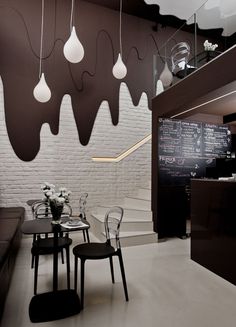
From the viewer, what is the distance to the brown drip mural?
489cm

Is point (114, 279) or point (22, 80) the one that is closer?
point (114, 279)

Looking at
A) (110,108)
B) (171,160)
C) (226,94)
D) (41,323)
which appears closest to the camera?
(41,323)

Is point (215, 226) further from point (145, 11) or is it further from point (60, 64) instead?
point (145, 11)

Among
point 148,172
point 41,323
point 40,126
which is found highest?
point 40,126

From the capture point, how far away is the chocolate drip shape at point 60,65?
4.89m

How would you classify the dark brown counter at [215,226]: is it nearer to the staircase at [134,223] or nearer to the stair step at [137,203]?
the staircase at [134,223]

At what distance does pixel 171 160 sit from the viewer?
468 cm

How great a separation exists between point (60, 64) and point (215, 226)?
14.2ft

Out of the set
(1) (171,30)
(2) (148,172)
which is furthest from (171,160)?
(1) (171,30)

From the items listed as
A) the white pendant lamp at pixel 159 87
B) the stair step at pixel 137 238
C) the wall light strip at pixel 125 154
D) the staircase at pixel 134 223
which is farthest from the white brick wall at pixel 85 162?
the stair step at pixel 137 238

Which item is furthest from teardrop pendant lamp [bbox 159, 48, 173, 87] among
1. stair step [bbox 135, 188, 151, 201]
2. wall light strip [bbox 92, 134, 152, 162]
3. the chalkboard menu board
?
stair step [bbox 135, 188, 151, 201]

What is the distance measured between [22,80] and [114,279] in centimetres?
406

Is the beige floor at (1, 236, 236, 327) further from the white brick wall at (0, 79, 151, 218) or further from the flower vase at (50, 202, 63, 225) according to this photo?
the white brick wall at (0, 79, 151, 218)

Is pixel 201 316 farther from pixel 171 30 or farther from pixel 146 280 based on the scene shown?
pixel 171 30
